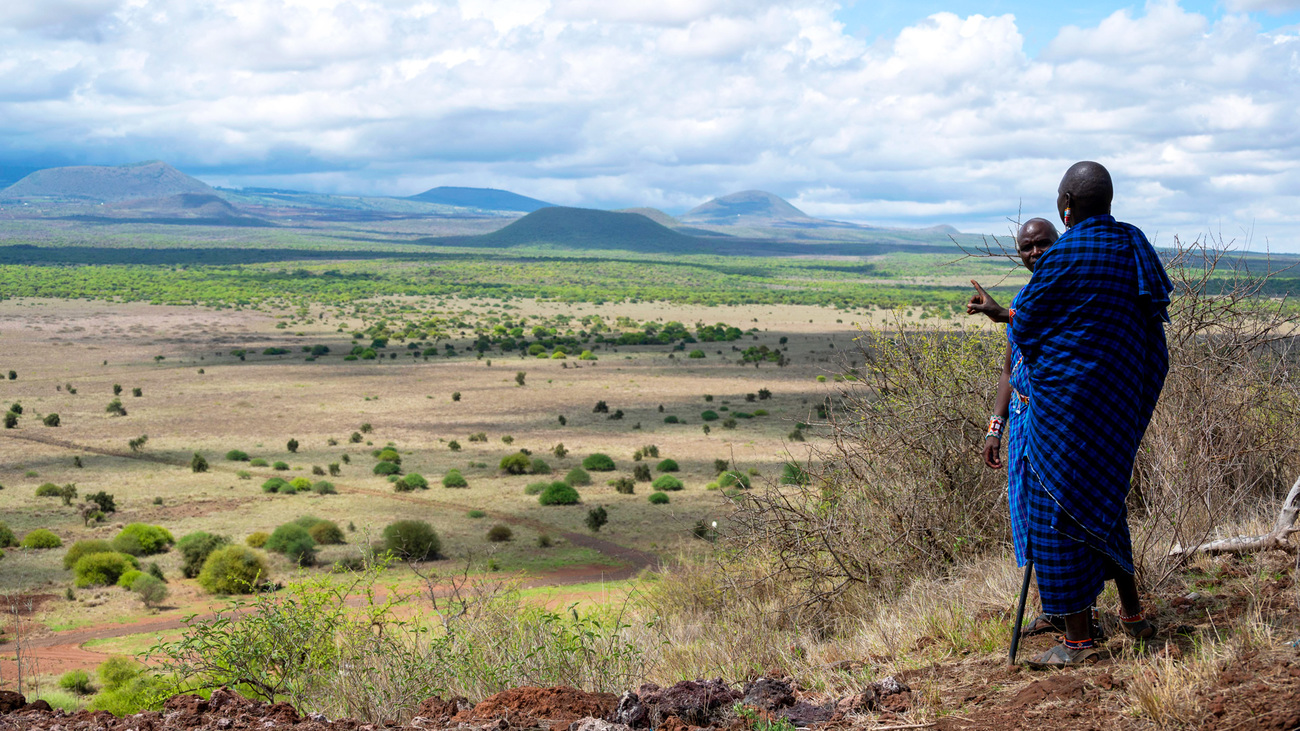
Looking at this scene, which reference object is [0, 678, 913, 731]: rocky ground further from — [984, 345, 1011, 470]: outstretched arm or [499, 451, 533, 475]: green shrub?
[499, 451, 533, 475]: green shrub

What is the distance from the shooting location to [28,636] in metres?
12.3

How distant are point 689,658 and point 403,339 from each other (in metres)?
57.0

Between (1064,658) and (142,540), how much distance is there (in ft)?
60.2

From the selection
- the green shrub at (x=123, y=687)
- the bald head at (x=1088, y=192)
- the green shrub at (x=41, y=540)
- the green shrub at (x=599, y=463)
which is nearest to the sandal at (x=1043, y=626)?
the bald head at (x=1088, y=192)

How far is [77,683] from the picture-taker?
427 inches

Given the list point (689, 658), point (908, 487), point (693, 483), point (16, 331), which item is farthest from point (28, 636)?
point (16, 331)

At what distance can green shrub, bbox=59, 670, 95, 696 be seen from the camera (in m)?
10.8

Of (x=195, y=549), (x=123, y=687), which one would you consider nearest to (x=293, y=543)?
(x=195, y=549)

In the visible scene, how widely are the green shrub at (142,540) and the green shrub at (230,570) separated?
2.11 m

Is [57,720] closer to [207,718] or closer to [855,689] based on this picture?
[207,718]

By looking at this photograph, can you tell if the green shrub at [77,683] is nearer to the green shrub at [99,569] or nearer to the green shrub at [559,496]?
the green shrub at [99,569]

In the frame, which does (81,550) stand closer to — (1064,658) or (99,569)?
(99,569)

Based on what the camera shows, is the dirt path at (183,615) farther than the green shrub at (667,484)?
No

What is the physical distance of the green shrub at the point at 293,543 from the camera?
17766 mm
